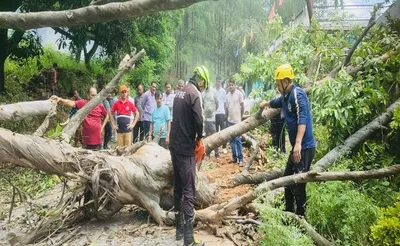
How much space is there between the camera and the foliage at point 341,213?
13.0 ft

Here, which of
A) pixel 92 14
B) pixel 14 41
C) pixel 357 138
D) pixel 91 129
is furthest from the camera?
pixel 14 41

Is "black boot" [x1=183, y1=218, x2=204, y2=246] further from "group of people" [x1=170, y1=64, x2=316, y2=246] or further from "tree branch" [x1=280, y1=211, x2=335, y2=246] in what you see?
"tree branch" [x1=280, y1=211, x2=335, y2=246]

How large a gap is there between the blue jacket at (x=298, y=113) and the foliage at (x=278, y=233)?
99cm

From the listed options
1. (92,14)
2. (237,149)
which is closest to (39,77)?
(237,149)

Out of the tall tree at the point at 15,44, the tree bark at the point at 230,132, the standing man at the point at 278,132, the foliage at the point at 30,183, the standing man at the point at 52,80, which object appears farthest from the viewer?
the standing man at the point at 52,80

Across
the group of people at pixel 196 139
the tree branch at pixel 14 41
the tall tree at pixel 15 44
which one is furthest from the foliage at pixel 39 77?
the group of people at pixel 196 139

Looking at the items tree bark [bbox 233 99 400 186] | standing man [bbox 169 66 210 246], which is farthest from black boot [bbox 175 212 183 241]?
tree bark [bbox 233 99 400 186]

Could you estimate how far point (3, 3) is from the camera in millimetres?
11703

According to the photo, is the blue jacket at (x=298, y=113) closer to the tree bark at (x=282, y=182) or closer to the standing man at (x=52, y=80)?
the tree bark at (x=282, y=182)

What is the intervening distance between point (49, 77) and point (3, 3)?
8.15ft

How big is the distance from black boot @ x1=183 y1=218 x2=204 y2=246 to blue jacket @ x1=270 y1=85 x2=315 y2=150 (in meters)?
1.52

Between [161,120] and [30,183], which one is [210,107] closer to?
[161,120]

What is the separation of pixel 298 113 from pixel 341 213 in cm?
113

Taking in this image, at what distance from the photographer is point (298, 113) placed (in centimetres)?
432
